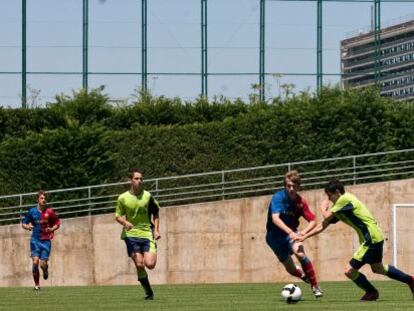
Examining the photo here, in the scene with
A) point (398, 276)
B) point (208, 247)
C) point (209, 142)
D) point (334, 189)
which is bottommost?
point (208, 247)

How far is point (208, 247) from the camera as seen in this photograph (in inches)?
1412

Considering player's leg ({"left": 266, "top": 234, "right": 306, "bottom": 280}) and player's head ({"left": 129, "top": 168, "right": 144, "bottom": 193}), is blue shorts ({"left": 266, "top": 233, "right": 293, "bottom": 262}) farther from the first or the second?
player's head ({"left": 129, "top": 168, "right": 144, "bottom": 193})

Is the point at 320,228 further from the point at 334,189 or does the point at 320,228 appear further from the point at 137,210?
the point at 137,210

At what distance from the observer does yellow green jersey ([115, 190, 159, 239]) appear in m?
21.0

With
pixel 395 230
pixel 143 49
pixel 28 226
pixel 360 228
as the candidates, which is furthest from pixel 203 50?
pixel 360 228

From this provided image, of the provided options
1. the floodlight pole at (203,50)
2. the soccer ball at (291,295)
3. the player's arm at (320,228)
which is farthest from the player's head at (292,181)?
the floodlight pole at (203,50)

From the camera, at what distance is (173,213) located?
117 feet

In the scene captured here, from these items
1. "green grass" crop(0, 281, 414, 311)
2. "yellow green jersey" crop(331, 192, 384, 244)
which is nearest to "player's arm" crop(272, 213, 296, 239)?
"yellow green jersey" crop(331, 192, 384, 244)

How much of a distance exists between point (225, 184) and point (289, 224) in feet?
60.1

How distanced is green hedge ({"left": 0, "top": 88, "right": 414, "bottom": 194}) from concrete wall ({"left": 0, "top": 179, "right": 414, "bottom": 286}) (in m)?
2.97

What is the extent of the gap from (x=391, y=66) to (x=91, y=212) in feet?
46.5

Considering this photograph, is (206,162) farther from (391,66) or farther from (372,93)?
(391,66)

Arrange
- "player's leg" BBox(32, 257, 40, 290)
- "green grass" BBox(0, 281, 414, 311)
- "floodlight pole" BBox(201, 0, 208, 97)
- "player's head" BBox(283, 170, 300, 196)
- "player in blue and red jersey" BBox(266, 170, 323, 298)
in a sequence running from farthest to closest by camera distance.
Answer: "floodlight pole" BBox(201, 0, 208, 97)
"player's leg" BBox(32, 257, 40, 290)
"player in blue and red jersey" BBox(266, 170, 323, 298)
"player's head" BBox(283, 170, 300, 196)
"green grass" BBox(0, 281, 414, 311)

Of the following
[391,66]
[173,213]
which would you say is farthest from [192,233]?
[391,66]
